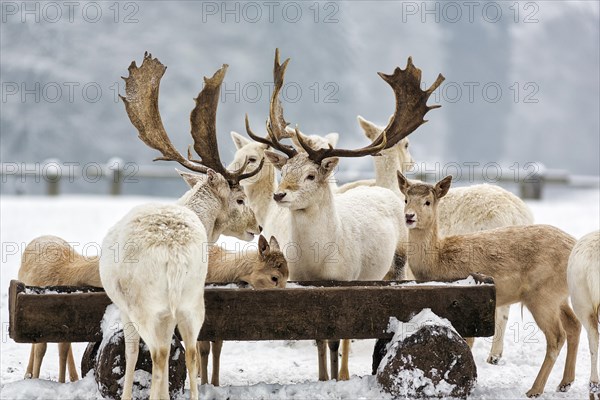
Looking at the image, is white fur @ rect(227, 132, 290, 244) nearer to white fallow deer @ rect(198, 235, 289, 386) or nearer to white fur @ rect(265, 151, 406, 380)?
white fur @ rect(265, 151, 406, 380)

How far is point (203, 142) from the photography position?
7.51 m

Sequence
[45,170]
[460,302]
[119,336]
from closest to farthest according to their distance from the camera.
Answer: [119,336], [460,302], [45,170]

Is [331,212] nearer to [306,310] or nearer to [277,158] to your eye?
[277,158]

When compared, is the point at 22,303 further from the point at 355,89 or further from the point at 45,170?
the point at 355,89

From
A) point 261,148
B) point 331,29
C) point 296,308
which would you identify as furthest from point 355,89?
point 296,308

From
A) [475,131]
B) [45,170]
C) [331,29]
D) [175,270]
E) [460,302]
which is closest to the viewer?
[175,270]

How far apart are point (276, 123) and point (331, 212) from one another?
39.5 inches

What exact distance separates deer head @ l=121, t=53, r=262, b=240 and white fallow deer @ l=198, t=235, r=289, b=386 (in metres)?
0.25

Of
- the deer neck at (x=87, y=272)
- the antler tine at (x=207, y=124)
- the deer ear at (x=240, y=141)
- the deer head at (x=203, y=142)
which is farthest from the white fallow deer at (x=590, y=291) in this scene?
the deer ear at (x=240, y=141)

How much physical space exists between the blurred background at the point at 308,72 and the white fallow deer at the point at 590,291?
74.4ft

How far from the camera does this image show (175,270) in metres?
5.45

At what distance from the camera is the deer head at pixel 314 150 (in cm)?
733

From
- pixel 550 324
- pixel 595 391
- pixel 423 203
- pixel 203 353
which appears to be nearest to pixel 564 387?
pixel 550 324

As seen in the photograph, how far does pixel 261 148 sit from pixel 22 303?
3.40 metres
